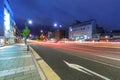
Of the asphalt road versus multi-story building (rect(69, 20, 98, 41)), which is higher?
multi-story building (rect(69, 20, 98, 41))

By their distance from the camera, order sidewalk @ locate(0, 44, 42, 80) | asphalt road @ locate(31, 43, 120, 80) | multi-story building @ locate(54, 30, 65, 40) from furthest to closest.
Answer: multi-story building @ locate(54, 30, 65, 40) → asphalt road @ locate(31, 43, 120, 80) → sidewalk @ locate(0, 44, 42, 80)

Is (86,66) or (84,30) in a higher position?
(84,30)

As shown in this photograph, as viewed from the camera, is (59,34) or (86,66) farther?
(59,34)

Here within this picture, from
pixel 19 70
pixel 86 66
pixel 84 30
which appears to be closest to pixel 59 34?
pixel 84 30

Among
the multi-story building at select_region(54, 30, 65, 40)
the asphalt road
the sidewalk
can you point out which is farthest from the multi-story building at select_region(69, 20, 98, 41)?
the sidewalk

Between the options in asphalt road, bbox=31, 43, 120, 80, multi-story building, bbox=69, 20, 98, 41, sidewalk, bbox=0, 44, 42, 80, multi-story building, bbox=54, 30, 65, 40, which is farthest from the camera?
multi-story building, bbox=54, 30, 65, 40

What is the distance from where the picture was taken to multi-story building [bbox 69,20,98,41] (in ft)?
309

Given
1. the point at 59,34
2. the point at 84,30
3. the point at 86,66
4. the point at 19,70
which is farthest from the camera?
the point at 59,34

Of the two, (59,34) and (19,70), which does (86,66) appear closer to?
(19,70)

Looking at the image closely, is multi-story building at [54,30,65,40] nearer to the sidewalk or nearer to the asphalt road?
the asphalt road

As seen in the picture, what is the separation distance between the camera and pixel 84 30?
10188cm

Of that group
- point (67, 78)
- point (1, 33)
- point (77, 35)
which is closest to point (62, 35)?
point (77, 35)

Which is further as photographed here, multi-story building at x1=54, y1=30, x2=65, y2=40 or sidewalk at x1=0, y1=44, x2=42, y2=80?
multi-story building at x1=54, y1=30, x2=65, y2=40

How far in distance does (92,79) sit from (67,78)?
122 cm
